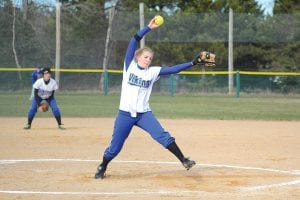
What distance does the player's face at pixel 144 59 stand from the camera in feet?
24.7

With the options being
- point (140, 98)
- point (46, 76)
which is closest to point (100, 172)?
point (140, 98)

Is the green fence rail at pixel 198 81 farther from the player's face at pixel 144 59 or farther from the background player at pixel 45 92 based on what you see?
the player's face at pixel 144 59

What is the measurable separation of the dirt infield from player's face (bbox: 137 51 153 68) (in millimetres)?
1498

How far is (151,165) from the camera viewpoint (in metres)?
8.99

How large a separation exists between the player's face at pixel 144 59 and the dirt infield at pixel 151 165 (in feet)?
4.91

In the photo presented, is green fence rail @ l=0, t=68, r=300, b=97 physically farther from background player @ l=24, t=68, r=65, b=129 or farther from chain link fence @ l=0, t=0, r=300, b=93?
background player @ l=24, t=68, r=65, b=129

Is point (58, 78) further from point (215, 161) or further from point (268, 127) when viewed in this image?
point (215, 161)

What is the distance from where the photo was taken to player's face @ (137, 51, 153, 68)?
7.54 m

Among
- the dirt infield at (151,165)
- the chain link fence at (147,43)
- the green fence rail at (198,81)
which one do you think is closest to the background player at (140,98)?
the dirt infield at (151,165)

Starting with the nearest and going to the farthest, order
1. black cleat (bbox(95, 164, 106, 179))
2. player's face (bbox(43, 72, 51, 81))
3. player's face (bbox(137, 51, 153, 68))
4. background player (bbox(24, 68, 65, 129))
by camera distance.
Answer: player's face (bbox(137, 51, 153, 68))
black cleat (bbox(95, 164, 106, 179))
player's face (bbox(43, 72, 51, 81))
background player (bbox(24, 68, 65, 129))

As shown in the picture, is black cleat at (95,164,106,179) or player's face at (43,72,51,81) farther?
player's face at (43,72,51,81)

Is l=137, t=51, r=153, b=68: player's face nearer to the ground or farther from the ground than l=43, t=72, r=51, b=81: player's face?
farther from the ground

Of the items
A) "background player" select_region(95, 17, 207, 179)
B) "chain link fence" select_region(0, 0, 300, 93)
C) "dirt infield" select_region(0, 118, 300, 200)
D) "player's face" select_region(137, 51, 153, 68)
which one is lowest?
"dirt infield" select_region(0, 118, 300, 200)

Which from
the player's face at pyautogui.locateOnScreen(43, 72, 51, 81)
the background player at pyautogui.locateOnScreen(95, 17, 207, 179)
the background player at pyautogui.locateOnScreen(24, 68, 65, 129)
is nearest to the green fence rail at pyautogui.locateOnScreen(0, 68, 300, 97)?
the background player at pyautogui.locateOnScreen(24, 68, 65, 129)
